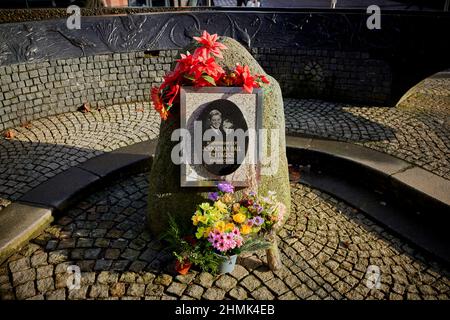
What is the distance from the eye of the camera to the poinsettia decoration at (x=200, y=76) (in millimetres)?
3229

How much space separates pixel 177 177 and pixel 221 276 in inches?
42.6

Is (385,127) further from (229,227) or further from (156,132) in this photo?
(229,227)

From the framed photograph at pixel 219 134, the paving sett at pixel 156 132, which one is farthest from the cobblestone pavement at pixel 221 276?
the paving sett at pixel 156 132

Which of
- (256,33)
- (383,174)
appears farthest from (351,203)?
(256,33)

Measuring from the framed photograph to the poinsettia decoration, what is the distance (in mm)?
87

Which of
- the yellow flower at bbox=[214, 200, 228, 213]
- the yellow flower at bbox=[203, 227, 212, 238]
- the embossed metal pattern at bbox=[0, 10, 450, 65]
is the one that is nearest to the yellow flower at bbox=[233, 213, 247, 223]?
the yellow flower at bbox=[214, 200, 228, 213]

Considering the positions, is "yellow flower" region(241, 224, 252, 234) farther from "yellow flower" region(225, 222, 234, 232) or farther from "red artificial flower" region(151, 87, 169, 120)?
"red artificial flower" region(151, 87, 169, 120)

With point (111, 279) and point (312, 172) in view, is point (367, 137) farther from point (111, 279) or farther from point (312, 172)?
point (111, 279)

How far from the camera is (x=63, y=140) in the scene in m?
5.52

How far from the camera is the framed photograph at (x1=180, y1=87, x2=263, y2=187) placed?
3.42m

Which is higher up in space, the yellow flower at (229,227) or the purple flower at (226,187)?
the purple flower at (226,187)

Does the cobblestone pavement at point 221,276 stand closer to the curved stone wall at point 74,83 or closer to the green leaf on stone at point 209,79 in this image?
the green leaf on stone at point 209,79

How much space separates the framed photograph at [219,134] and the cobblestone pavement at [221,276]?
2.92 feet
